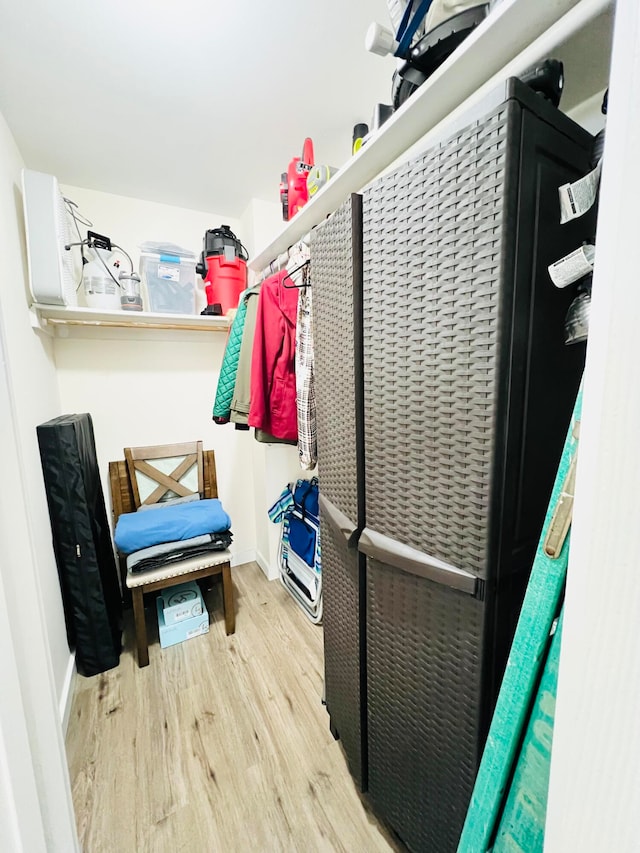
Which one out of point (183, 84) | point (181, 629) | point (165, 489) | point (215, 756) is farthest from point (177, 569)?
point (183, 84)

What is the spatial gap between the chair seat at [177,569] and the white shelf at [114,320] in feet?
4.13

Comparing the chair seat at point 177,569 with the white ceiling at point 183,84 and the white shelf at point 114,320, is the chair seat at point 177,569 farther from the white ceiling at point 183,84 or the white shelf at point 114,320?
the white ceiling at point 183,84

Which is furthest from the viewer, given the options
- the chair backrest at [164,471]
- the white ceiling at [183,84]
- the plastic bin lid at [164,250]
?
the chair backrest at [164,471]

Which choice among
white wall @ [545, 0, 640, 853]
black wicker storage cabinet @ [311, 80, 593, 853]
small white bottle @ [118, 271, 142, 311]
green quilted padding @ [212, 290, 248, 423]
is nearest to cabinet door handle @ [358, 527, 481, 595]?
black wicker storage cabinet @ [311, 80, 593, 853]

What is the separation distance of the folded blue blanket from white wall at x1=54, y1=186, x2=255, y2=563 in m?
0.43

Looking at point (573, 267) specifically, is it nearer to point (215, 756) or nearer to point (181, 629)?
point (215, 756)

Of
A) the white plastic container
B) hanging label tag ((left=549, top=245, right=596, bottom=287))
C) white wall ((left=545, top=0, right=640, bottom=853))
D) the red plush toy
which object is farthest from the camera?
the white plastic container

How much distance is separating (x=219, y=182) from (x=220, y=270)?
449 millimetres

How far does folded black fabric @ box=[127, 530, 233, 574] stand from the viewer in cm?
155

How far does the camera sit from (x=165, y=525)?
1653mm

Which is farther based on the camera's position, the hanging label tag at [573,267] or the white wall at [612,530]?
the hanging label tag at [573,267]

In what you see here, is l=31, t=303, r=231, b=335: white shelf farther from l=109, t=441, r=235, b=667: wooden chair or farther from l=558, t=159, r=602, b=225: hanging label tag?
l=558, t=159, r=602, b=225: hanging label tag

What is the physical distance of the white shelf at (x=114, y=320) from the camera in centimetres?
150

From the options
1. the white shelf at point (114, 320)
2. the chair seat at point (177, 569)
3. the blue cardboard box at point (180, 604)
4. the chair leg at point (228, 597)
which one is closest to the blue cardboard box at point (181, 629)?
the blue cardboard box at point (180, 604)
